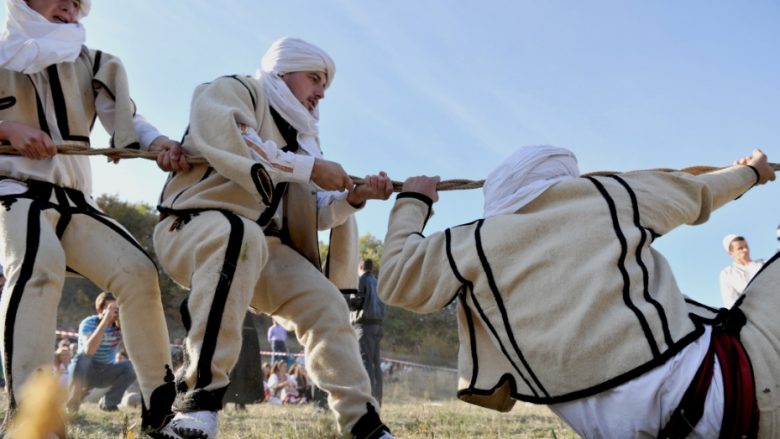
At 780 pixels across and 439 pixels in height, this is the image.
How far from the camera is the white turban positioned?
9.55 feet

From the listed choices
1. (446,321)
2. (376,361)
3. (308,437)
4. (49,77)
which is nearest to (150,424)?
(308,437)

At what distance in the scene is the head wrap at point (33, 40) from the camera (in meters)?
3.72

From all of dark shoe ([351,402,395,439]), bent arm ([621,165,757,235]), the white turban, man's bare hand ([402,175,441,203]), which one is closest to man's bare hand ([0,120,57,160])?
man's bare hand ([402,175,441,203])

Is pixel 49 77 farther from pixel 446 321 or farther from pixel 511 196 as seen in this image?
pixel 446 321

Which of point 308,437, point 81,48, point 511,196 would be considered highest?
point 81,48

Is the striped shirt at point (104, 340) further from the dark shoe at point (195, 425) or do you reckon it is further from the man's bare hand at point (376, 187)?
the dark shoe at point (195, 425)

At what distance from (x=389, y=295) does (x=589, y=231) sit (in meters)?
0.80

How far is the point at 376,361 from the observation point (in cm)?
991

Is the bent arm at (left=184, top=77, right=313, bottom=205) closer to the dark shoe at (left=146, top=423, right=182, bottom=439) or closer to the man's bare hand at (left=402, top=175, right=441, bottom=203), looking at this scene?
the man's bare hand at (left=402, top=175, right=441, bottom=203)

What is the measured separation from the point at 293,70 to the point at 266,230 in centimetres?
87

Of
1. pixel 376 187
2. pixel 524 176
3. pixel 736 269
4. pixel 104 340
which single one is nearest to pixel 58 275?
pixel 376 187

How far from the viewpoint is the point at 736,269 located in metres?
9.28

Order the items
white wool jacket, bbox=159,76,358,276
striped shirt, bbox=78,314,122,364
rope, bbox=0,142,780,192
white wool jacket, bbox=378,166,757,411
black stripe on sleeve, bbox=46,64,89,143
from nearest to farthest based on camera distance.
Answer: white wool jacket, bbox=378,166,757,411, white wool jacket, bbox=159,76,358,276, rope, bbox=0,142,780,192, black stripe on sleeve, bbox=46,64,89,143, striped shirt, bbox=78,314,122,364

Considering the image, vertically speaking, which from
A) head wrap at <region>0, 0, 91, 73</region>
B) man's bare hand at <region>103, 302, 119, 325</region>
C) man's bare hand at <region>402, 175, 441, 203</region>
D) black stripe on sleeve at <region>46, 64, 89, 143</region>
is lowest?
man's bare hand at <region>402, 175, 441, 203</region>
